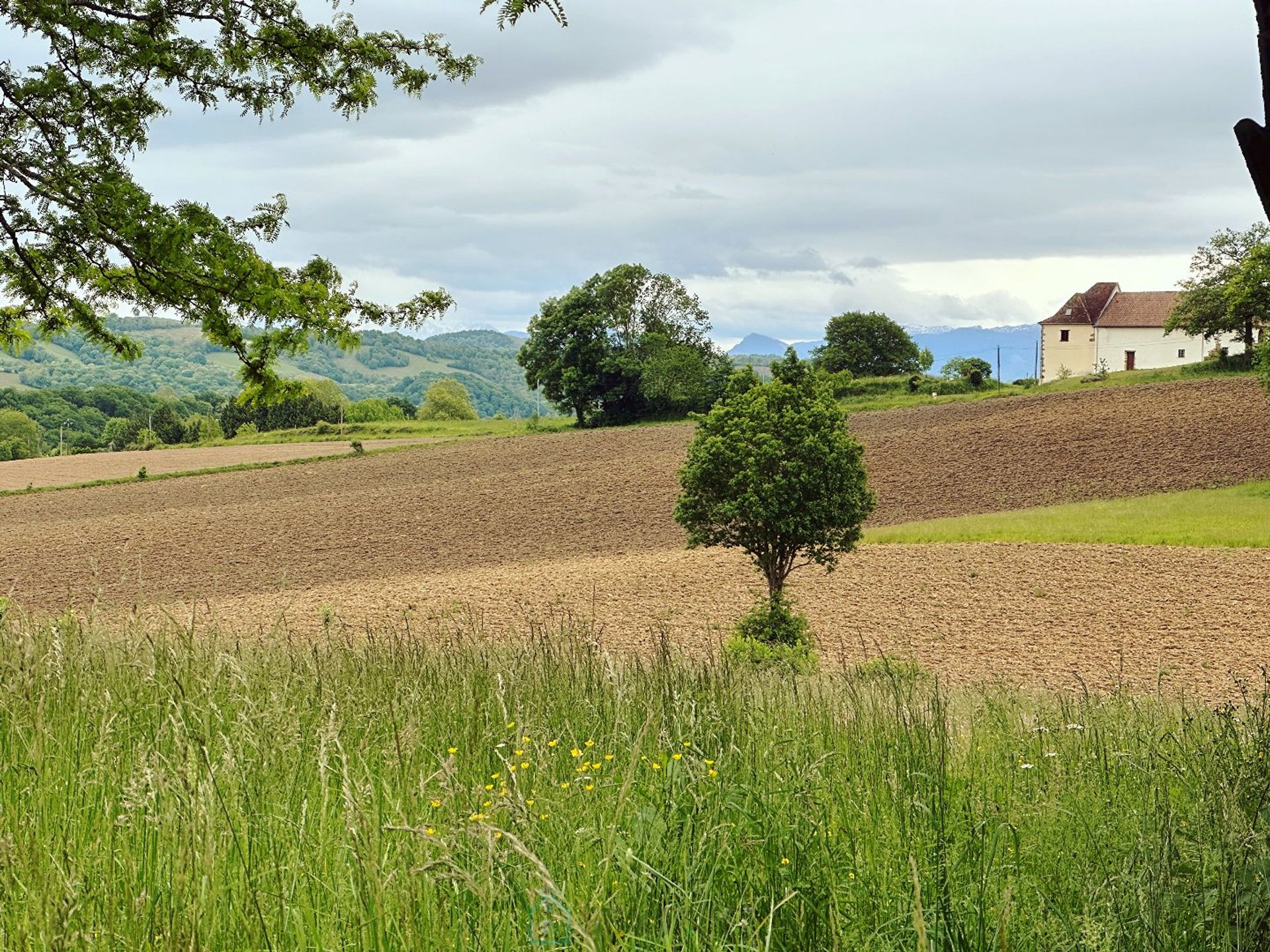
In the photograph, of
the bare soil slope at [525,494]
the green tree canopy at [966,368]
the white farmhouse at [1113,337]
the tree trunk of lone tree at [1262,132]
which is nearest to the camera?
the tree trunk of lone tree at [1262,132]

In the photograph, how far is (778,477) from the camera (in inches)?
609

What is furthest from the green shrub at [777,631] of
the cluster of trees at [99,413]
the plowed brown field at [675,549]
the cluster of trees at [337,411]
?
the cluster of trees at [99,413]

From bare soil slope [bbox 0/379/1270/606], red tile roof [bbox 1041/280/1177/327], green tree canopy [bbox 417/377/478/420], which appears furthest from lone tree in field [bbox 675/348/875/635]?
green tree canopy [bbox 417/377/478/420]

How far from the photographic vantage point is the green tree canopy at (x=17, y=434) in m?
104

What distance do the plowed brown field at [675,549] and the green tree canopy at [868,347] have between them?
3504 centimetres

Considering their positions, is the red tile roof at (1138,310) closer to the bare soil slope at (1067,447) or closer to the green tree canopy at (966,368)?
the green tree canopy at (966,368)

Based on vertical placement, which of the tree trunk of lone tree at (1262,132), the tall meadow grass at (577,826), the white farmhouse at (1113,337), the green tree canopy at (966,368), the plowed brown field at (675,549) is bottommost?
the plowed brown field at (675,549)

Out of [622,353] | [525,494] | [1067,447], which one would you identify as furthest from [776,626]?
[622,353]

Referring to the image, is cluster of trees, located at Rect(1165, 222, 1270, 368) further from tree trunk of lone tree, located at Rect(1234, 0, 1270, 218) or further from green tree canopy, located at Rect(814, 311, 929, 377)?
tree trunk of lone tree, located at Rect(1234, 0, 1270, 218)

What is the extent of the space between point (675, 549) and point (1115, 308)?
71.3 meters

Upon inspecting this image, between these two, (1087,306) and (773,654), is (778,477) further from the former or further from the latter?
(1087,306)

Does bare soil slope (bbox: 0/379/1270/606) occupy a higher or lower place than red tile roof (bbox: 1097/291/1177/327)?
lower

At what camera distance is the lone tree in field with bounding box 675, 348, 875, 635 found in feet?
51.4

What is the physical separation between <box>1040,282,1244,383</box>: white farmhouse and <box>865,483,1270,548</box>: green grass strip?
55058 mm
